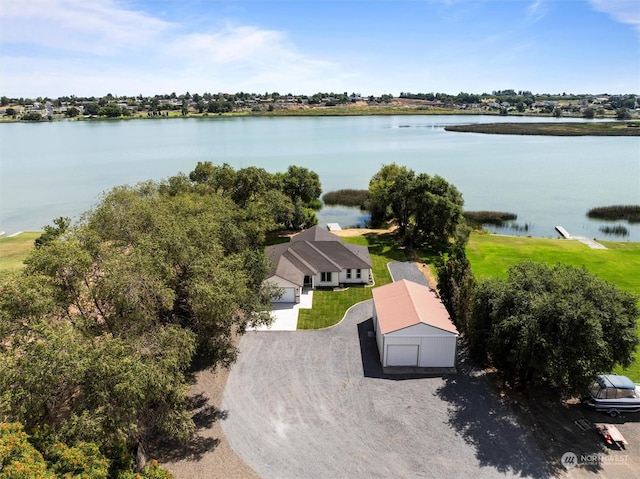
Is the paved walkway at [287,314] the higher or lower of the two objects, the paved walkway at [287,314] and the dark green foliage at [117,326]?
the lower

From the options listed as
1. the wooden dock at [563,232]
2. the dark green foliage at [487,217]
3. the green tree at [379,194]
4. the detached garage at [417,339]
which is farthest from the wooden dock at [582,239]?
the detached garage at [417,339]

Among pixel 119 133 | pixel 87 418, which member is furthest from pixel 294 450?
pixel 119 133

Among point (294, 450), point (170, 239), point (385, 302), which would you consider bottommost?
point (294, 450)

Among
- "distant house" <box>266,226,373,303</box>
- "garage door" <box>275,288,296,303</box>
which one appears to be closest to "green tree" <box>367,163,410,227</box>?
"distant house" <box>266,226,373,303</box>

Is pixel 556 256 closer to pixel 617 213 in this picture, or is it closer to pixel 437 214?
pixel 437 214

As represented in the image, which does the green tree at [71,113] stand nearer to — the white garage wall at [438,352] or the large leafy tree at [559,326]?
the white garage wall at [438,352]

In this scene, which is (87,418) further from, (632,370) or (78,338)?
(632,370)

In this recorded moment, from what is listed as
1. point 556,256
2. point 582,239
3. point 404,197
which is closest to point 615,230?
point 582,239
